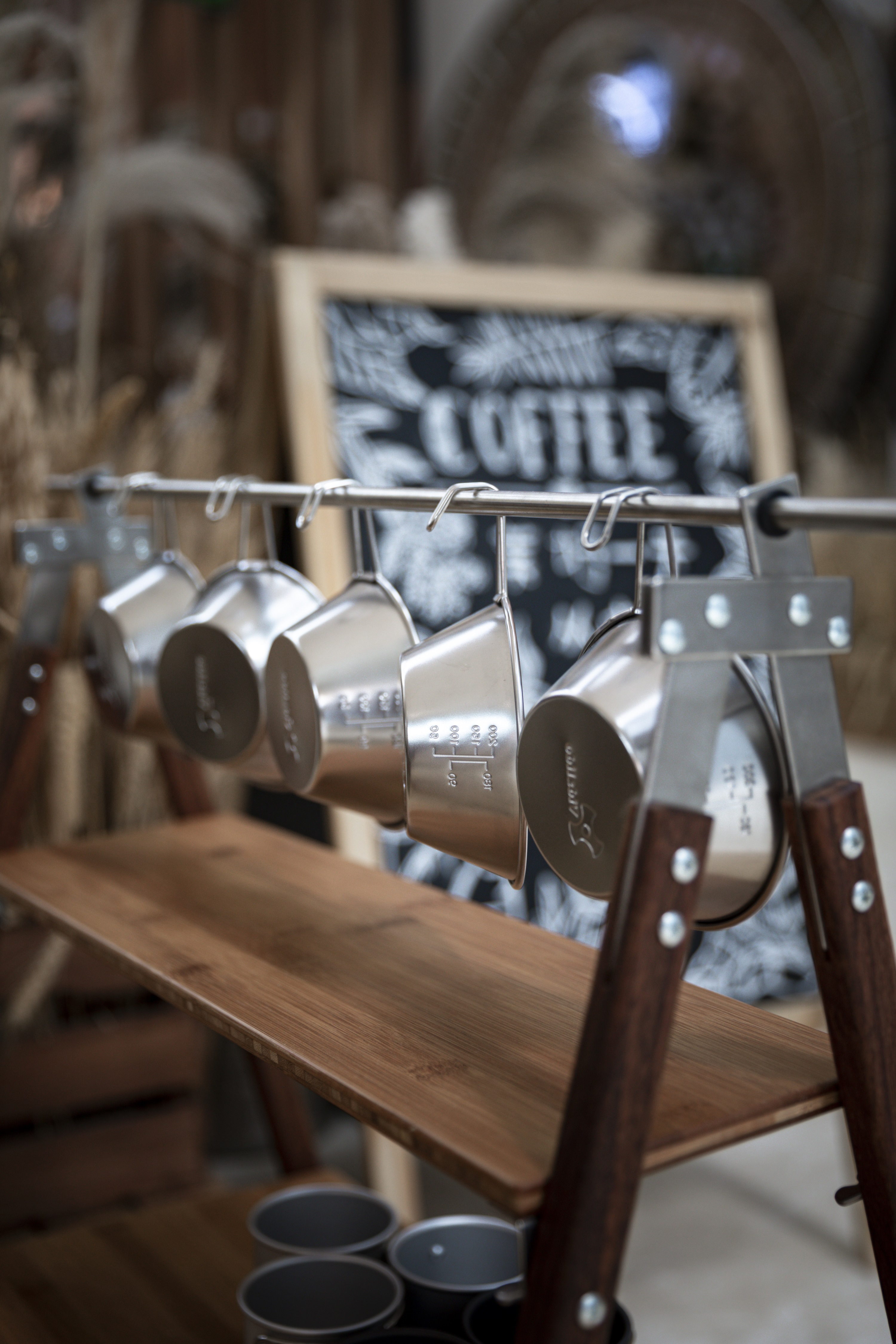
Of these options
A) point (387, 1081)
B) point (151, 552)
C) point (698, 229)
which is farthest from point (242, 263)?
point (387, 1081)

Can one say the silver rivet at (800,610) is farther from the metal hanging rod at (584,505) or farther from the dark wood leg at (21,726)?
the dark wood leg at (21,726)

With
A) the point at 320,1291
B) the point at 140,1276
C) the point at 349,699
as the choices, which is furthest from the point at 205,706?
the point at 140,1276

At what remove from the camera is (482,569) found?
6.21ft

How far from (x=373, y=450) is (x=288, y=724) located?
100cm

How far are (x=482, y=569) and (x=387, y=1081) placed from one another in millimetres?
1210

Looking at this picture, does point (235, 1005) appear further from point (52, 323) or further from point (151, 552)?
point (52, 323)

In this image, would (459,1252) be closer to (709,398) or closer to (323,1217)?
(323,1217)

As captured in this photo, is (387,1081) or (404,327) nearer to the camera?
(387,1081)

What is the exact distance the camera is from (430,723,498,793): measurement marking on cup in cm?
79

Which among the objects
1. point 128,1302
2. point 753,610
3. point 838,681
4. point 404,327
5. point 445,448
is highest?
point 404,327

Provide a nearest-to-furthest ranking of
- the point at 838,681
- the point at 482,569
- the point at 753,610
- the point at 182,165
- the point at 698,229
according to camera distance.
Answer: the point at 753,610 < the point at 482,569 < the point at 182,165 < the point at 838,681 < the point at 698,229

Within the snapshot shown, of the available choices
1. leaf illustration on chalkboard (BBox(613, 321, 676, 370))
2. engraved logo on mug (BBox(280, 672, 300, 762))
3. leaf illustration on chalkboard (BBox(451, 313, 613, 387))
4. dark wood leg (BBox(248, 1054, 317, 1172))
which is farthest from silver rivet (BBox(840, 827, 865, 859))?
leaf illustration on chalkboard (BBox(613, 321, 676, 370))

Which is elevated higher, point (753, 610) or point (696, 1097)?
point (753, 610)

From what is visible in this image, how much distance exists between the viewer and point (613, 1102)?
64cm
